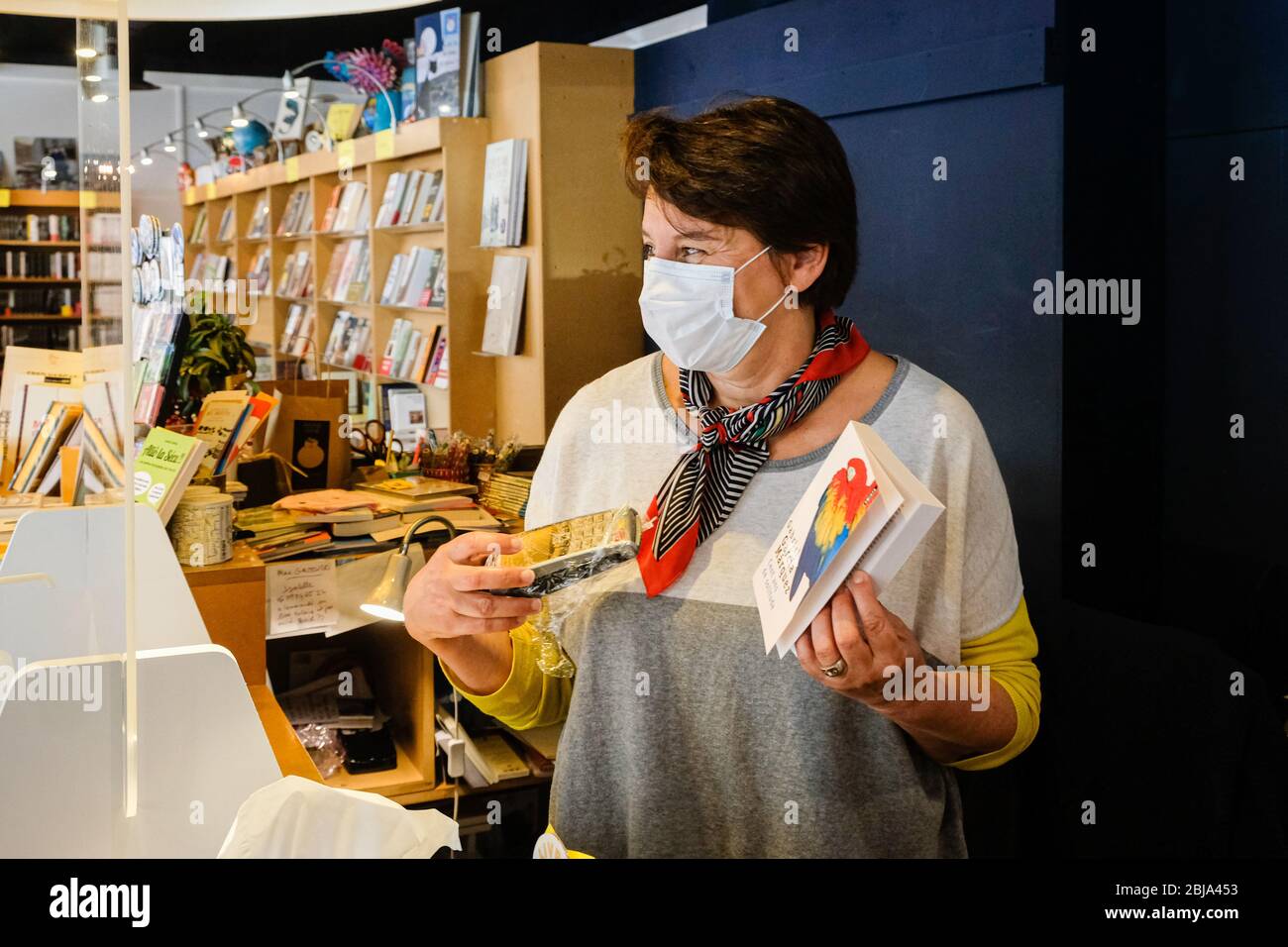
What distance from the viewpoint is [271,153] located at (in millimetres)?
8773

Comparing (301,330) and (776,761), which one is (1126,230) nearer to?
(776,761)

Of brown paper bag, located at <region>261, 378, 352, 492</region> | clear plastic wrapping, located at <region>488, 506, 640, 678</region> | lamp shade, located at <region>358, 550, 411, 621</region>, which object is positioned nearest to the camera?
clear plastic wrapping, located at <region>488, 506, 640, 678</region>

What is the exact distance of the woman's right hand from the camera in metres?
1.22

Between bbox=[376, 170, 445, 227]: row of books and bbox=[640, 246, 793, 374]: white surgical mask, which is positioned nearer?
bbox=[640, 246, 793, 374]: white surgical mask

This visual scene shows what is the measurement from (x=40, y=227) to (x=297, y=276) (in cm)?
697

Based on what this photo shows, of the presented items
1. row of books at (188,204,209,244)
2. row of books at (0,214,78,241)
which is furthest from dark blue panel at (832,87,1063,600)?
row of books at (188,204,209,244)

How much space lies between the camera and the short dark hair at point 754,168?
4.87 feet

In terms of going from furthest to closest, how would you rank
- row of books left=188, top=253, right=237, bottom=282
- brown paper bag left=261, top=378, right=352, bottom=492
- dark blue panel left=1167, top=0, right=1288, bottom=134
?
row of books left=188, top=253, right=237, bottom=282, brown paper bag left=261, top=378, right=352, bottom=492, dark blue panel left=1167, top=0, right=1288, bottom=134

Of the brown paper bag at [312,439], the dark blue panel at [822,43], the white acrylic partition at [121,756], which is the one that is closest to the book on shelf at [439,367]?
the dark blue panel at [822,43]

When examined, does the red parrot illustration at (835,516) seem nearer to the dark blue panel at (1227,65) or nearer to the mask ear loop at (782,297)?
the mask ear loop at (782,297)

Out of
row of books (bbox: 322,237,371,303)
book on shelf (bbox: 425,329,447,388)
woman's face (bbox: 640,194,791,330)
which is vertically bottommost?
woman's face (bbox: 640,194,791,330)

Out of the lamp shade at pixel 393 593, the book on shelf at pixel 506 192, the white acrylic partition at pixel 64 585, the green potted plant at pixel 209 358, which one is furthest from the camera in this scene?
the book on shelf at pixel 506 192

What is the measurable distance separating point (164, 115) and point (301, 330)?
3.78 m

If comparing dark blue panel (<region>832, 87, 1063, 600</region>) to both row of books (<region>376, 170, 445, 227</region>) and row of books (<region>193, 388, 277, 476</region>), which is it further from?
row of books (<region>376, 170, 445, 227</region>)
